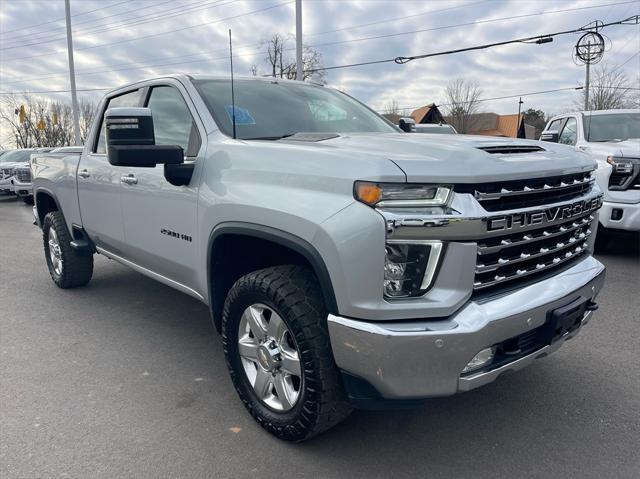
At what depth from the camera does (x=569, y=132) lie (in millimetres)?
8031

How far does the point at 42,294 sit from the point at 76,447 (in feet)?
10.6

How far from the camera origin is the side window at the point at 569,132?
7.76m

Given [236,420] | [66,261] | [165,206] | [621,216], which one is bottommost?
[236,420]

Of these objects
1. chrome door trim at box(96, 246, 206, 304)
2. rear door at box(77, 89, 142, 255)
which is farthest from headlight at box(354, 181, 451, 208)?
rear door at box(77, 89, 142, 255)

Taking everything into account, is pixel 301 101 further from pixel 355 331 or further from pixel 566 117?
pixel 566 117

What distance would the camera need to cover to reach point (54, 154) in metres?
5.30

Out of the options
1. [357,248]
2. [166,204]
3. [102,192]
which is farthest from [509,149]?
[102,192]

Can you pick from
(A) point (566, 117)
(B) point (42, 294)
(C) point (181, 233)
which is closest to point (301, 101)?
(C) point (181, 233)

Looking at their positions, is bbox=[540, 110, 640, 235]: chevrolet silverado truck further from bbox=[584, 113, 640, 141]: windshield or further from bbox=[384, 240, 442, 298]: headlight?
bbox=[384, 240, 442, 298]: headlight

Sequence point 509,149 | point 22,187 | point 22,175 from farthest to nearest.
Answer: point 22,175
point 22,187
point 509,149

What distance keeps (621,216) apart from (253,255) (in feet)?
16.0

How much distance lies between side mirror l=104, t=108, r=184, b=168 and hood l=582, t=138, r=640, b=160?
18.0 feet

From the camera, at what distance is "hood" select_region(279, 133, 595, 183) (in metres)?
2.08

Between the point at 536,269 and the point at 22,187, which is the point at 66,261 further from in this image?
the point at 22,187
